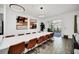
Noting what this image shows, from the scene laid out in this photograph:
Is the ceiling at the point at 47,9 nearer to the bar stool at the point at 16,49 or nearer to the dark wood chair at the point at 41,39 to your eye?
the bar stool at the point at 16,49

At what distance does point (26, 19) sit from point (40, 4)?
1.57ft

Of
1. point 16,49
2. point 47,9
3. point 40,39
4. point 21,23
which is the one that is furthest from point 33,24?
point 40,39

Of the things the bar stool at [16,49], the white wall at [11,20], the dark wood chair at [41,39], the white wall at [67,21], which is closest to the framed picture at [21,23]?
the white wall at [11,20]

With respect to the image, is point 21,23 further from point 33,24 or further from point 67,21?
point 67,21

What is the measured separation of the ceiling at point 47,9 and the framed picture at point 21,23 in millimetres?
187

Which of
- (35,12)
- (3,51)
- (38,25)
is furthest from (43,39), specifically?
(3,51)

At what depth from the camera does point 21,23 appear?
6.91ft

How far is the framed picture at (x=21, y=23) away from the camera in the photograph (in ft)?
6.79

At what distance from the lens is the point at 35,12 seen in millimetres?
2139

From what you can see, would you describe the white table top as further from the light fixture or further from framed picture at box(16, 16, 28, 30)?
the light fixture

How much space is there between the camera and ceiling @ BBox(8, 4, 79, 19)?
189 centimetres

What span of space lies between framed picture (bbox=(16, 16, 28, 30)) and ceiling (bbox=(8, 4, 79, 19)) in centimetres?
19

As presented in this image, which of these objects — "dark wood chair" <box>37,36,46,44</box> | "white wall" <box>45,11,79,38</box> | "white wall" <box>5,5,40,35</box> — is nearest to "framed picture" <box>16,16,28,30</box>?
"white wall" <box>5,5,40,35</box>
